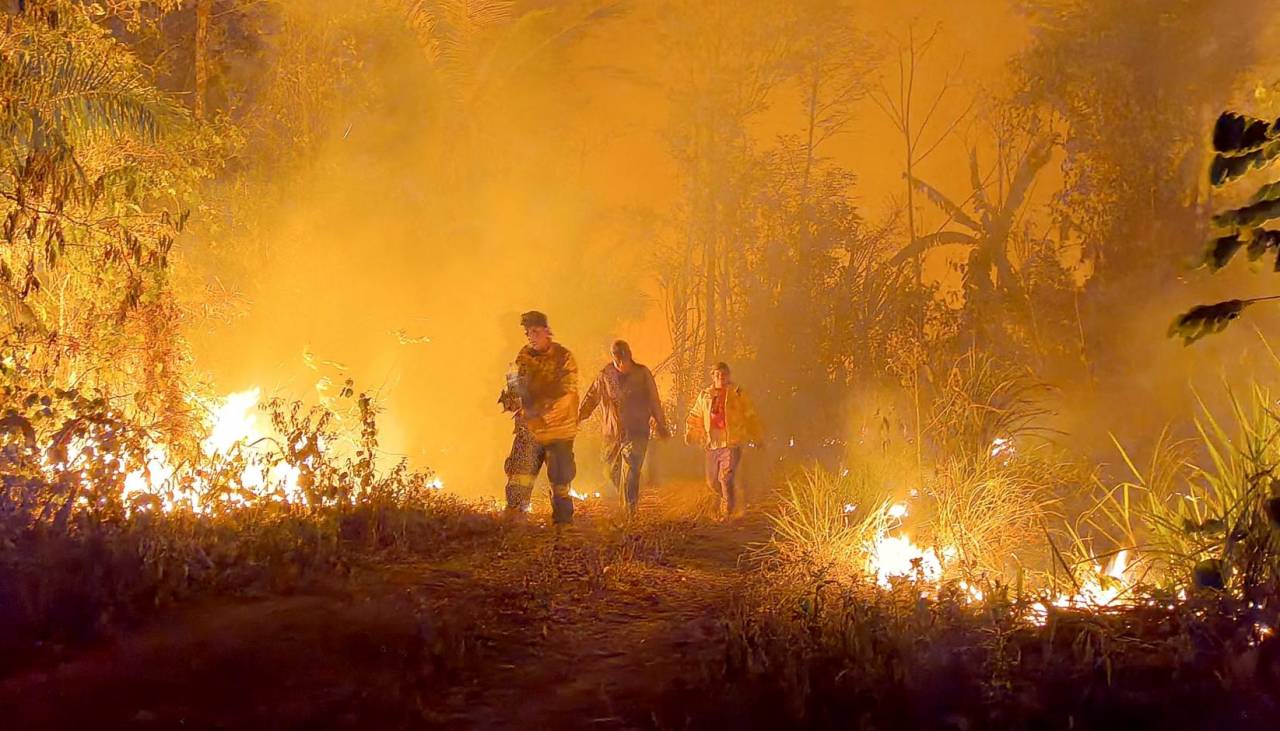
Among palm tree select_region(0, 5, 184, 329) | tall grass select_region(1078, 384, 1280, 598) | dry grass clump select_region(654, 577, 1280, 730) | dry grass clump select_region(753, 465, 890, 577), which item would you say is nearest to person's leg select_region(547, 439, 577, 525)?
dry grass clump select_region(753, 465, 890, 577)

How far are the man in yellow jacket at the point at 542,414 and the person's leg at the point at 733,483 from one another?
202 cm

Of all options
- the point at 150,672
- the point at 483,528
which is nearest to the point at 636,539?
the point at 483,528

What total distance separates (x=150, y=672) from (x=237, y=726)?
75 centimetres

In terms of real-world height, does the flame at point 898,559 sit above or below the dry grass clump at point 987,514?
below

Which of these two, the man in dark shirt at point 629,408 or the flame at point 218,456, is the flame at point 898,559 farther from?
the flame at point 218,456

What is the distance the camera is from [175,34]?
12195 mm

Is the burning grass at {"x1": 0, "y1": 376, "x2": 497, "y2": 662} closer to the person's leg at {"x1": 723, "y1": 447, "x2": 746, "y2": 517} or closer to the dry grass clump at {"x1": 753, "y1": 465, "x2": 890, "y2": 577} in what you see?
the dry grass clump at {"x1": 753, "y1": 465, "x2": 890, "y2": 577}

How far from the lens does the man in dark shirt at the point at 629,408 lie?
9867mm

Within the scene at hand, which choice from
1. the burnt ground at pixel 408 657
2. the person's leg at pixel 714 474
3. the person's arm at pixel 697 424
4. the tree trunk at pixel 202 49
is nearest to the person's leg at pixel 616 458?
the person's arm at pixel 697 424

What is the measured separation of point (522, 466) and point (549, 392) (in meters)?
0.76

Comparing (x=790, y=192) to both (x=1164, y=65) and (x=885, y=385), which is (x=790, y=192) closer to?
(x=885, y=385)

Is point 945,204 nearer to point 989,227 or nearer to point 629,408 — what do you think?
point 989,227

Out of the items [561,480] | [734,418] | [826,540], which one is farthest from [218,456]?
[734,418]

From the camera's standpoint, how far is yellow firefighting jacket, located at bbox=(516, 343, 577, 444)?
8.78 m
